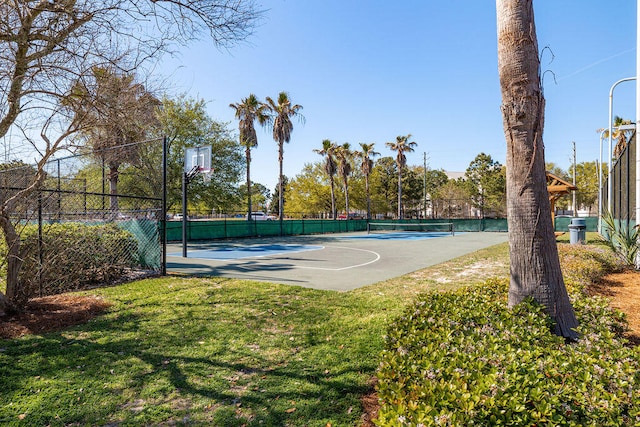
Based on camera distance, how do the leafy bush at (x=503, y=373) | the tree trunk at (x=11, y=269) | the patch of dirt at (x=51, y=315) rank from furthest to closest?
the tree trunk at (x=11, y=269), the patch of dirt at (x=51, y=315), the leafy bush at (x=503, y=373)

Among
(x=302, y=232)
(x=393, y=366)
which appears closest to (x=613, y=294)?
(x=393, y=366)

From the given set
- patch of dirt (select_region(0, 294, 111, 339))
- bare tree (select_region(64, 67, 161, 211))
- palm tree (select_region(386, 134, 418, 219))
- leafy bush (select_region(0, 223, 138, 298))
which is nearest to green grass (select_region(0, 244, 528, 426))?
patch of dirt (select_region(0, 294, 111, 339))

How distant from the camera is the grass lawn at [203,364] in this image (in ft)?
8.89

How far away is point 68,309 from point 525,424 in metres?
6.12

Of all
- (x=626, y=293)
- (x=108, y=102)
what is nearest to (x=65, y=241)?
(x=108, y=102)

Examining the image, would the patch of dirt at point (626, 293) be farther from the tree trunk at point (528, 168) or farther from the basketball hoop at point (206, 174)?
the basketball hoop at point (206, 174)

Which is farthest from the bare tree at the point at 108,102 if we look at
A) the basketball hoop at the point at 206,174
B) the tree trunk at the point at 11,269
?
the basketball hoop at the point at 206,174

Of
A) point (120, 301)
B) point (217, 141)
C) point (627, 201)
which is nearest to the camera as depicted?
point (120, 301)

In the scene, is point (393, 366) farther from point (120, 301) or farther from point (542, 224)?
point (120, 301)

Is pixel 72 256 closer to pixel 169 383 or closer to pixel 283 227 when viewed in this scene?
pixel 169 383

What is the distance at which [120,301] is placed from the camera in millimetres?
6023

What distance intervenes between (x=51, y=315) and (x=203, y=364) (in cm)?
314

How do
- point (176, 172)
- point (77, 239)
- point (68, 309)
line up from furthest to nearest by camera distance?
point (176, 172) → point (77, 239) → point (68, 309)

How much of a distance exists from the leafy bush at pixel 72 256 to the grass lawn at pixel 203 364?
1.62 meters
